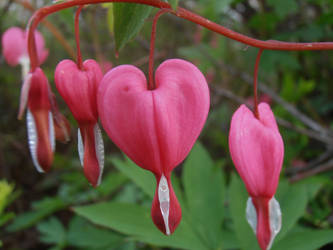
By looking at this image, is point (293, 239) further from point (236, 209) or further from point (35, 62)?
point (35, 62)

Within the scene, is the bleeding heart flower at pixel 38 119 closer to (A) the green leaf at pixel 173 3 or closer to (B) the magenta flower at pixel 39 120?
(B) the magenta flower at pixel 39 120

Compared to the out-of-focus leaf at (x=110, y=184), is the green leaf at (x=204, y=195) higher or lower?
higher

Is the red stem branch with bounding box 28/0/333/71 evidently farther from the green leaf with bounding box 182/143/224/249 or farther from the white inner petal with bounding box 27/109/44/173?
the green leaf with bounding box 182/143/224/249

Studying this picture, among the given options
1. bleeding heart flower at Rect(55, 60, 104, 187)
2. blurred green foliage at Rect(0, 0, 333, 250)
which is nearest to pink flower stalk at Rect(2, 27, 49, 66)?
blurred green foliage at Rect(0, 0, 333, 250)

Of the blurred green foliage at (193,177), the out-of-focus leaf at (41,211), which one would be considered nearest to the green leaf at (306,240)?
the blurred green foliage at (193,177)

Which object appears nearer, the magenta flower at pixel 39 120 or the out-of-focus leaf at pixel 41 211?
the magenta flower at pixel 39 120
